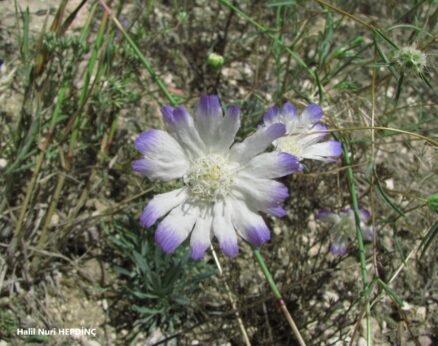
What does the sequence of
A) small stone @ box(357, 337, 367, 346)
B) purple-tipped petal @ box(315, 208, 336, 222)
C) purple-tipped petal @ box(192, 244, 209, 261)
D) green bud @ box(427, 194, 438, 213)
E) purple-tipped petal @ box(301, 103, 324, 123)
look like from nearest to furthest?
purple-tipped petal @ box(192, 244, 209, 261) < green bud @ box(427, 194, 438, 213) < purple-tipped petal @ box(301, 103, 324, 123) < small stone @ box(357, 337, 367, 346) < purple-tipped petal @ box(315, 208, 336, 222)

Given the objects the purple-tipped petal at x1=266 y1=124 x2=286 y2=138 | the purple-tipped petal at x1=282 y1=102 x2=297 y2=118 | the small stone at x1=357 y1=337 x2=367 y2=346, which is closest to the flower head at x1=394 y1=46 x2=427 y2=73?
the purple-tipped petal at x1=282 y1=102 x2=297 y2=118

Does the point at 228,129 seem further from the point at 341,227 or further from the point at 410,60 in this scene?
the point at 341,227

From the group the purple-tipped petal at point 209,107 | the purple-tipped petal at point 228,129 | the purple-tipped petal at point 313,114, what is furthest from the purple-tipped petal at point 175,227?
the purple-tipped petal at point 313,114

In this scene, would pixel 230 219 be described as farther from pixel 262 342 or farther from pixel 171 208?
pixel 262 342

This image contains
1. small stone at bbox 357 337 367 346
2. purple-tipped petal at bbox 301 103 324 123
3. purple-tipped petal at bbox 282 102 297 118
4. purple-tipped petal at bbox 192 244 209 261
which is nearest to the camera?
purple-tipped petal at bbox 192 244 209 261

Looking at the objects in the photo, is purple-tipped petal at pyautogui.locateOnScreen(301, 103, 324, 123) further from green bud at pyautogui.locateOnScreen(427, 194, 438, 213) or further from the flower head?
green bud at pyautogui.locateOnScreen(427, 194, 438, 213)

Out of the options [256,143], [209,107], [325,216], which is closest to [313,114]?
[256,143]

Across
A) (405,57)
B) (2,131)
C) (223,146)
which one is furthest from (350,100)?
(2,131)

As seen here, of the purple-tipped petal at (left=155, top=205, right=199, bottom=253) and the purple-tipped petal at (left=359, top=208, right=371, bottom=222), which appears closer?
the purple-tipped petal at (left=155, top=205, right=199, bottom=253)
